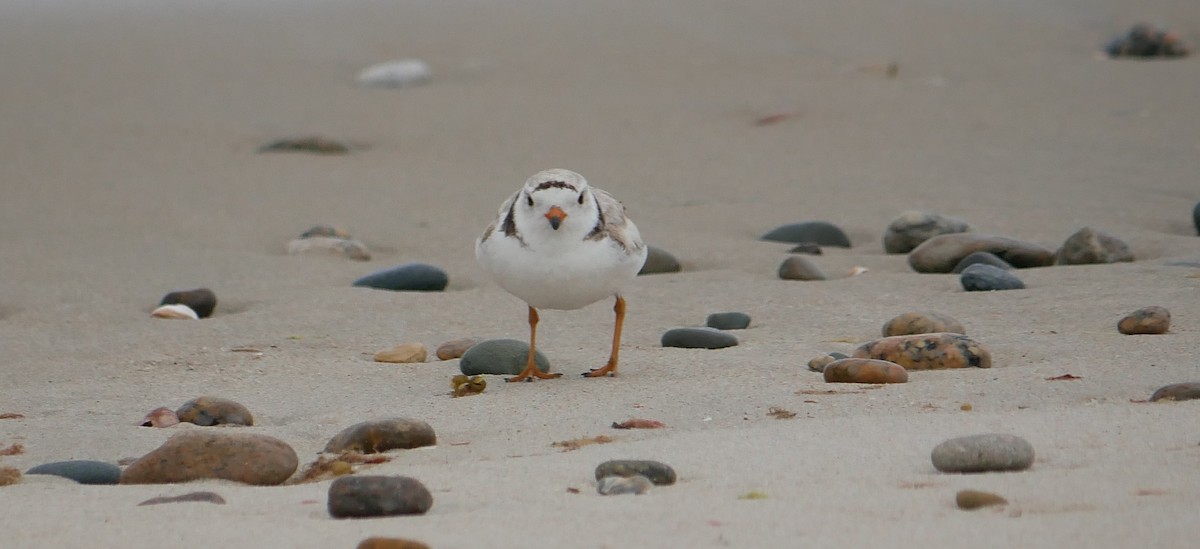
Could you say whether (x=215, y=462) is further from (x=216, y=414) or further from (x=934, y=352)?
(x=934, y=352)

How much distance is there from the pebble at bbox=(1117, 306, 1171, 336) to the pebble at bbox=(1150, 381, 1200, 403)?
1.09m

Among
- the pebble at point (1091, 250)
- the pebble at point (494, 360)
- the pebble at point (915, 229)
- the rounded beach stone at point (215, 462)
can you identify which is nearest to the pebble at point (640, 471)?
the rounded beach stone at point (215, 462)

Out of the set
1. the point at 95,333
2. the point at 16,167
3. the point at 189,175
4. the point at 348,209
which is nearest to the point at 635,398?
the point at 95,333

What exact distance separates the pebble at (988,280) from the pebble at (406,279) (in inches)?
93.7

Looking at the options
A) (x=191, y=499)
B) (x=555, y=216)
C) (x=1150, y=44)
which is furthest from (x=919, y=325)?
(x=1150, y=44)

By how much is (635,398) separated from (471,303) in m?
2.02

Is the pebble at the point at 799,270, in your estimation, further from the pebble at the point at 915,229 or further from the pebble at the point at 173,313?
the pebble at the point at 173,313

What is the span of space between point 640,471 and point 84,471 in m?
1.49

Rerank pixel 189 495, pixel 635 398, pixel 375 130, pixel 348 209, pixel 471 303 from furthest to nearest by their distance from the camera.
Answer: pixel 375 130 < pixel 348 209 < pixel 471 303 < pixel 635 398 < pixel 189 495

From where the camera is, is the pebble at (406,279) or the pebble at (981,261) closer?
the pebble at (981,261)

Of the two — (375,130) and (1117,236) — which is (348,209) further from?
(1117,236)

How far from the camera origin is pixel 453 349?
5500 mm

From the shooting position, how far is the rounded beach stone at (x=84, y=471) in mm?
3750

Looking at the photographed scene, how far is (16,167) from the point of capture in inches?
356
